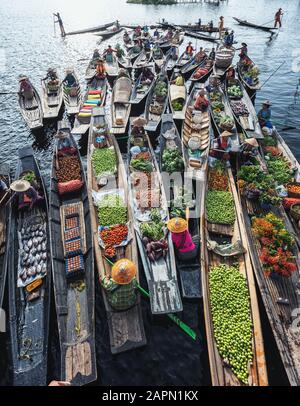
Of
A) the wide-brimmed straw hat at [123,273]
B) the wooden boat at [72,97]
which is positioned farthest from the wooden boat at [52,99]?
the wide-brimmed straw hat at [123,273]

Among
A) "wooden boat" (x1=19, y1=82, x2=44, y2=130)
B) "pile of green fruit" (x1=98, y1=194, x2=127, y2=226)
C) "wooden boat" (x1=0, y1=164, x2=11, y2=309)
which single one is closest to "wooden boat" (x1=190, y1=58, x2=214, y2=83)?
"wooden boat" (x1=19, y1=82, x2=44, y2=130)

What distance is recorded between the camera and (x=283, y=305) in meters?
9.06

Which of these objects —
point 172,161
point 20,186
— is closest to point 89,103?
point 172,161

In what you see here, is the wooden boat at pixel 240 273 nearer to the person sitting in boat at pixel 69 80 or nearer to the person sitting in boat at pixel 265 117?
the person sitting in boat at pixel 265 117

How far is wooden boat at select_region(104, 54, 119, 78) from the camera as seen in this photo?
2838 cm

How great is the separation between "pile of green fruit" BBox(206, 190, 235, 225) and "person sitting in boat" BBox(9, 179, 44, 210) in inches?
312

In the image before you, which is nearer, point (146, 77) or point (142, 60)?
point (146, 77)

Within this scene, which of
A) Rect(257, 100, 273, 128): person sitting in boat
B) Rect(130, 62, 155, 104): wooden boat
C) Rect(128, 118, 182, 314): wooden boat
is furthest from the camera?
Rect(130, 62, 155, 104): wooden boat

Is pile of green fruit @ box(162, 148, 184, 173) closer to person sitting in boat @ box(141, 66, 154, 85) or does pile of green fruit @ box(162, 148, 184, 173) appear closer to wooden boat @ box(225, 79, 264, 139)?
wooden boat @ box(225, 79, 264, 139)

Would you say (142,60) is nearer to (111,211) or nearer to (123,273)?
(111,211)

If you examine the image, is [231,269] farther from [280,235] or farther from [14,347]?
[14,347]

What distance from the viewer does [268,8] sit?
75000 millimetres

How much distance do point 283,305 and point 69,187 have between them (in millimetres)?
10376
